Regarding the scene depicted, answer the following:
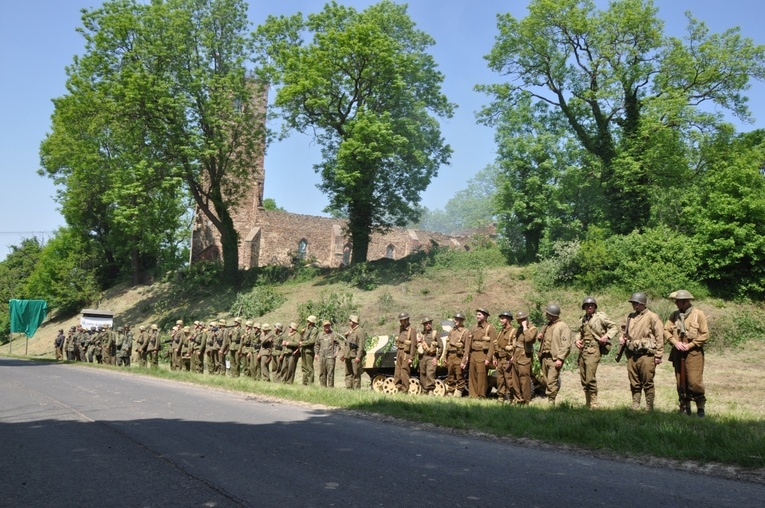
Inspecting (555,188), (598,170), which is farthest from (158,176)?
(598,170)

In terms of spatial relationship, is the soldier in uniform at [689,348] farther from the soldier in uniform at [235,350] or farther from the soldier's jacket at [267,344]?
the soldier in uniform at [235,350]

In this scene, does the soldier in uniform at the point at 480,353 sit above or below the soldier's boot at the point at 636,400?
above

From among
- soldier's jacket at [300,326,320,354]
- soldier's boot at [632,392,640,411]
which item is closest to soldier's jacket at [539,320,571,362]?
soldier's boot at [632,392,640,411]

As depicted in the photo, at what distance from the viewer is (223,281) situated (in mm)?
41469

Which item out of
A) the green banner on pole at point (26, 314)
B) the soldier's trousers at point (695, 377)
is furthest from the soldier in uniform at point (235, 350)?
the green banner on pole at point (26, 314)

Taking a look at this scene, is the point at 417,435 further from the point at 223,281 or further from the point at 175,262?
the point at 175,262

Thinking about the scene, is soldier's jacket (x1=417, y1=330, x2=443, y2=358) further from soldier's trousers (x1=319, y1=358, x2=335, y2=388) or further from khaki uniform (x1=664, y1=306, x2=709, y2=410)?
khaki uniform (x1=664, y1=306, x2=709, y2=410)

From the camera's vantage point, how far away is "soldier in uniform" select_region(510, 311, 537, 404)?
12461 mm

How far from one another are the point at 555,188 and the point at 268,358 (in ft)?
64.5

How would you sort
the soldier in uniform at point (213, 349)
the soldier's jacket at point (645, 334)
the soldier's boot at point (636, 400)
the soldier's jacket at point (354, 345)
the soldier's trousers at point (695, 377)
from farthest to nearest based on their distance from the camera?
the soldier in uniform at point (213, 349) → the soldier's jacket at point (354, 345) → the soldier's boot at point (636, 400) → the soldier's jacket at point (645, 334) → the soldier's trousers at point (695, 377)

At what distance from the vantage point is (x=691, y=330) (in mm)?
10211

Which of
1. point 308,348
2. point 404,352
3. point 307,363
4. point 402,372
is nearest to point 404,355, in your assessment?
point 404,352

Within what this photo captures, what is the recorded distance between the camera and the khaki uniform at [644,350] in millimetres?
10516

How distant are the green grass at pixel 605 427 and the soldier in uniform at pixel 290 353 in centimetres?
569
